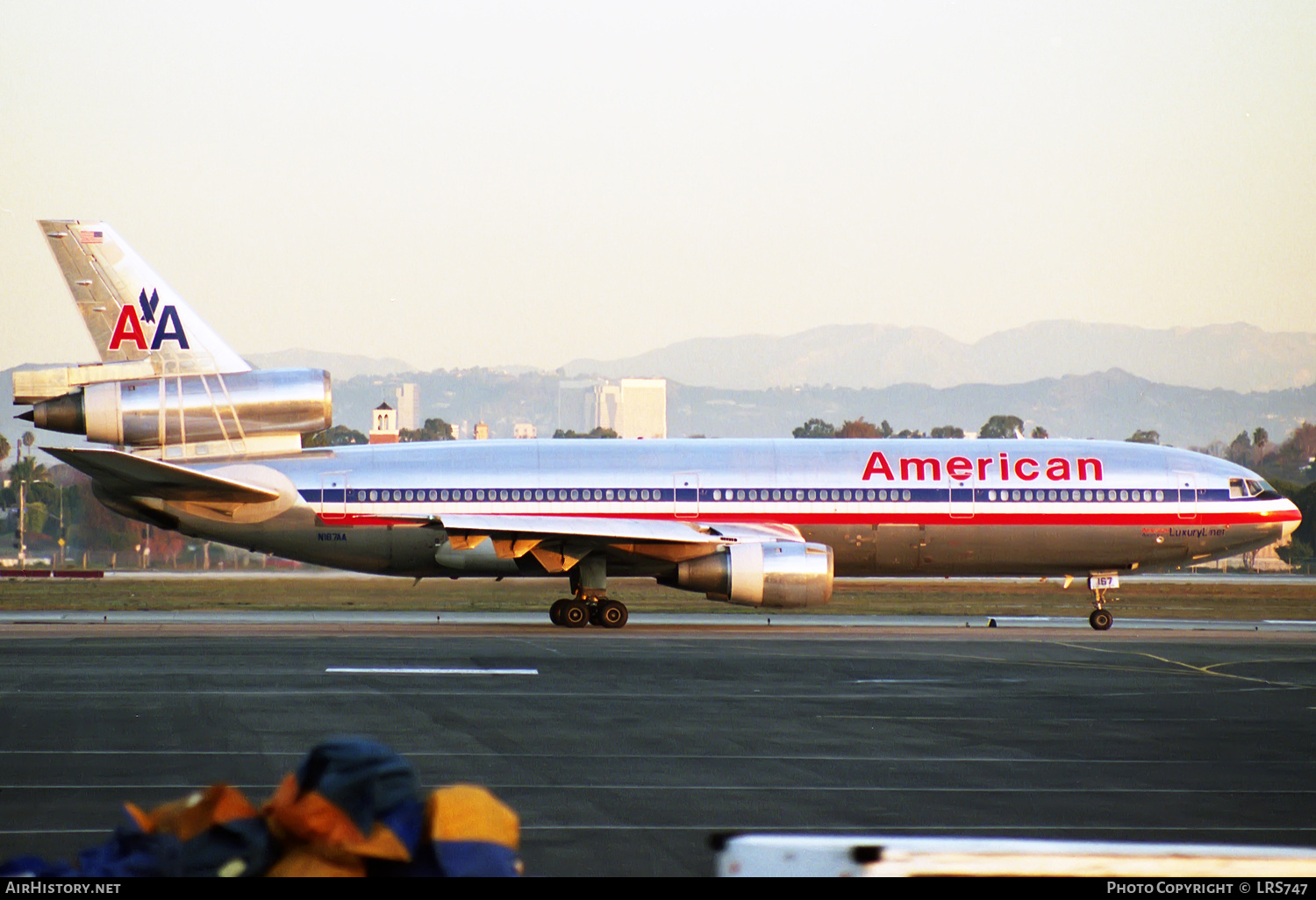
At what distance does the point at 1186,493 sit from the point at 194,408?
2195cm

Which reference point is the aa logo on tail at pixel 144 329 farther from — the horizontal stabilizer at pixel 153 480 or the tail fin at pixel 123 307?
the horizontal stabilizer at pixel 153 480

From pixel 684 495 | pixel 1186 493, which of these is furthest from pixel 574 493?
pixel 1186 493

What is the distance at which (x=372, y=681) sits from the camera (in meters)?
18.5

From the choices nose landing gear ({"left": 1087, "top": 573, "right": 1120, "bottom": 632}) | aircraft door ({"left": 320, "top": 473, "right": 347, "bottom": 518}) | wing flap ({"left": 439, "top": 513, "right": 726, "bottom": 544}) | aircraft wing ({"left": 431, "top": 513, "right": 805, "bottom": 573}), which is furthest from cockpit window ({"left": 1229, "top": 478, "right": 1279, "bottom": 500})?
aircraft door ({"left": 320, "top": 473, "right": 347, "bottom": 518})

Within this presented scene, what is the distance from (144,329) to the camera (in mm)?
27656

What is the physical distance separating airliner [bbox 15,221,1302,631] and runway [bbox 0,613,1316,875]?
242cm

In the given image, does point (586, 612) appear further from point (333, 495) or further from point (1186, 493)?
point (1186, 493)

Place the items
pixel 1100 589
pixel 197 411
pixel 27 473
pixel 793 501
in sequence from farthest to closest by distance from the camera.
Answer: pixel 27 473, pixel 1100 589, pixel 793 501, pixel 197 411

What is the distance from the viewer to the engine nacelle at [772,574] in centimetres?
2627

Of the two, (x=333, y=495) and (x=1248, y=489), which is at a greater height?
(x=333, y=495)

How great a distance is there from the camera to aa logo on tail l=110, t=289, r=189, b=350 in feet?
90.5

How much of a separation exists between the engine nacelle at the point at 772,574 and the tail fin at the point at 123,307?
38.0 ft

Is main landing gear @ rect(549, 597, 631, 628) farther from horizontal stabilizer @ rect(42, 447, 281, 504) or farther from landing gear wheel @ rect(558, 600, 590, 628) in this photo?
horizontal stabilizer @ rect(42, 447, 281, 504)
